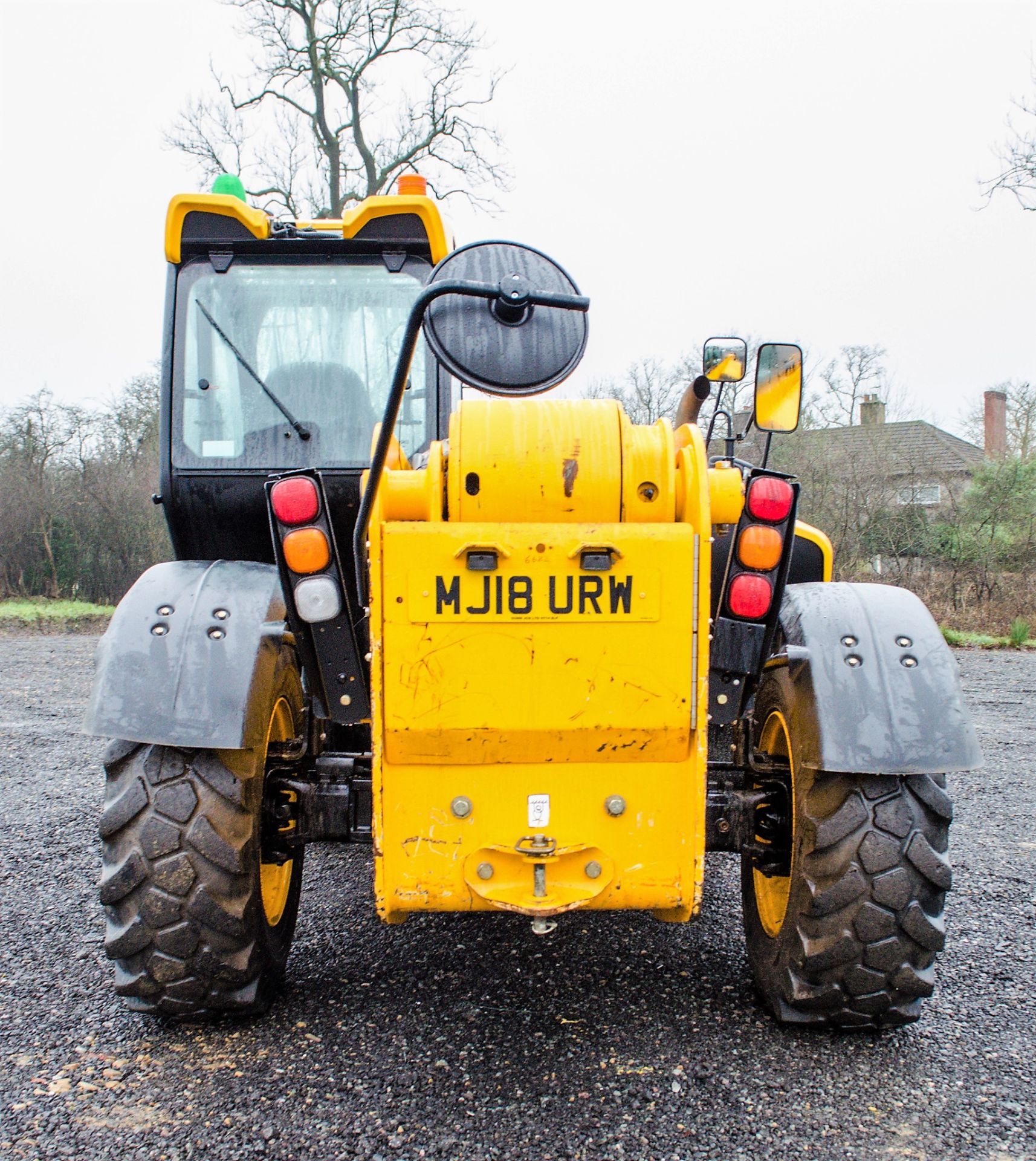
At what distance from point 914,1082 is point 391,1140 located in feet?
4.14

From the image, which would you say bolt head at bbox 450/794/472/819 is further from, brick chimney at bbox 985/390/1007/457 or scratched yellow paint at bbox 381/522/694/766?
brick chimney at bbox 985/390/1007/457

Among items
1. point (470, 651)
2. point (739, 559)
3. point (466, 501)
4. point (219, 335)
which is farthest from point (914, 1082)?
point (219, 335)

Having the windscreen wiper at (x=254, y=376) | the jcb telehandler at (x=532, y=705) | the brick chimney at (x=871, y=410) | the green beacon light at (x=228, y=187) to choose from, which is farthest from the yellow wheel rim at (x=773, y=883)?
the brick chimney at (x=871, y=410)

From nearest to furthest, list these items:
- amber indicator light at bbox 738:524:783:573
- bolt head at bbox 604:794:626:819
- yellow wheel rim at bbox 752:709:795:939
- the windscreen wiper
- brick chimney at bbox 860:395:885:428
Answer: bolt head at bbox 604:794:626:819, amber indicator light at bbox 738:524:783:573, yellow wheel rim at bbox 752:709:795:939, the windscreen wiper, brick chimney at bbox 860:395:885:428

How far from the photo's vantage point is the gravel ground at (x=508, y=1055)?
2.13 m

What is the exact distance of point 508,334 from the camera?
1.95 m

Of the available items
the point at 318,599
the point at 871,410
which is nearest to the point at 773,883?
the point at 318,599

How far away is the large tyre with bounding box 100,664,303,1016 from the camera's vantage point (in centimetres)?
245

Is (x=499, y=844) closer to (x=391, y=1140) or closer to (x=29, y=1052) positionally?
(x=391, y=1140)

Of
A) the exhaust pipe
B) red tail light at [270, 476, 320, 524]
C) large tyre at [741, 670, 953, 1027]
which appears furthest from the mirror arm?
the exhaust pipe

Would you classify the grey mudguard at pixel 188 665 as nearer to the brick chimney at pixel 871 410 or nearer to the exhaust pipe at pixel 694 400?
the exhaust pipe at pixel 694 400

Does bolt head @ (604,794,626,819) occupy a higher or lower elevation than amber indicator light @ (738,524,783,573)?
lower

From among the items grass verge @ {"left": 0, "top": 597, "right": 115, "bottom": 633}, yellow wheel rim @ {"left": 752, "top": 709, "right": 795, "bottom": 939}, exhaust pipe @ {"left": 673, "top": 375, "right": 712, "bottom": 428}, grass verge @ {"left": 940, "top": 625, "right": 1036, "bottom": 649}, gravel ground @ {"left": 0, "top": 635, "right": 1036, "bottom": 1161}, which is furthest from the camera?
grass verge @ {"left": 0, "top": 597, "right": 115, "bottom": 633}

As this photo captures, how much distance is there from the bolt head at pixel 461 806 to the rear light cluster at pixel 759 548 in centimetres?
79
